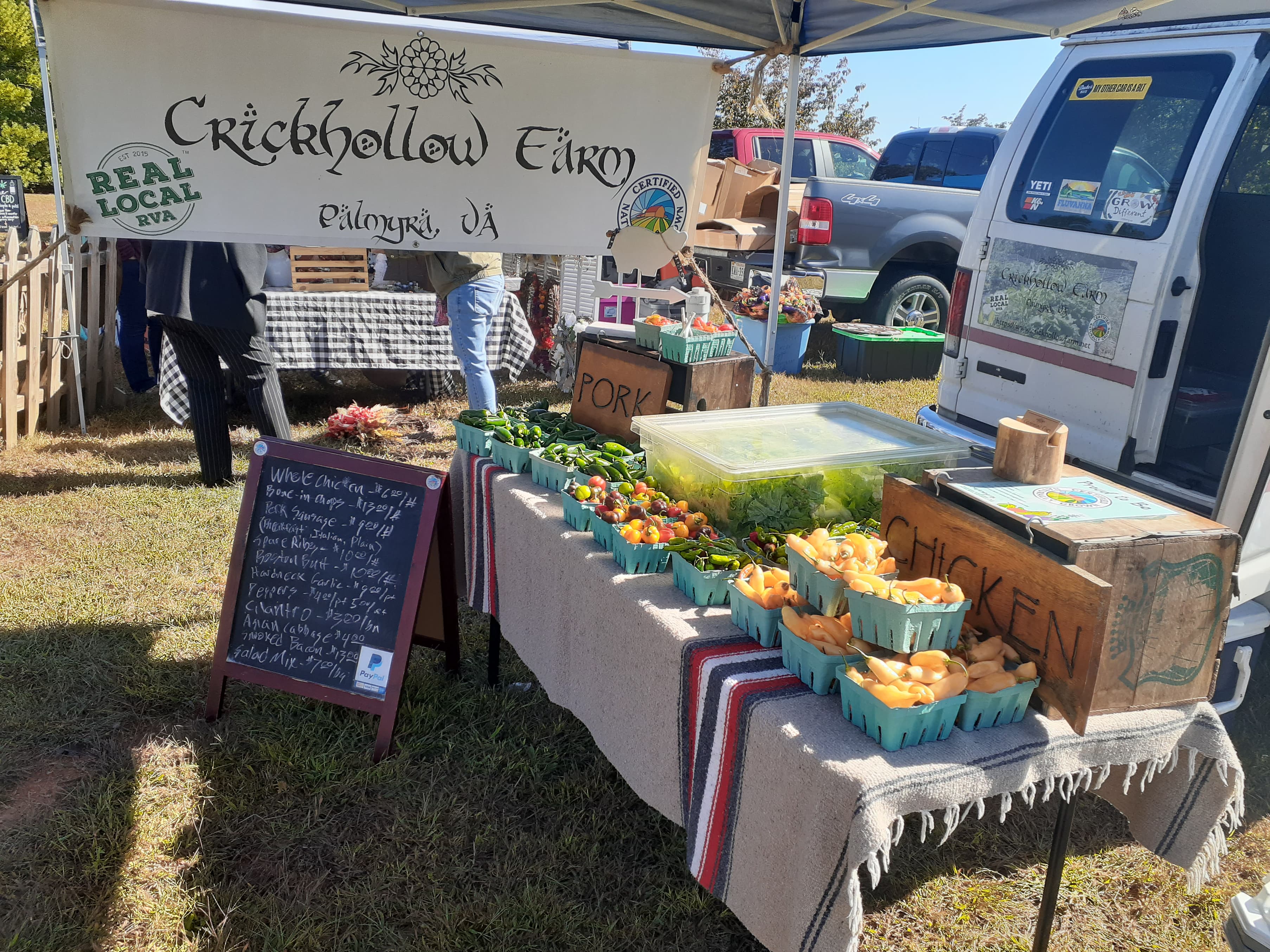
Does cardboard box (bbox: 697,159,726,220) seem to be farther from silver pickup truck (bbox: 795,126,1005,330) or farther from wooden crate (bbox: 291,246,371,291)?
wooden crate (bbox: 291,246,371,291)

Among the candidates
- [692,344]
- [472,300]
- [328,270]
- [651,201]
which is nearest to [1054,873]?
[692,344]

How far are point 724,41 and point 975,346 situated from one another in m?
1.65

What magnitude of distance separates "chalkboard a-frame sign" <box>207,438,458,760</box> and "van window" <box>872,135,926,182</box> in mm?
7755

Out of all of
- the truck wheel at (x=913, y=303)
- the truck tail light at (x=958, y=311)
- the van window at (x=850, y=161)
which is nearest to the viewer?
the truck tail light at (x=958, y=311)

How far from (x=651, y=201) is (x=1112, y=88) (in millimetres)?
1855

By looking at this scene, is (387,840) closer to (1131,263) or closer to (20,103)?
(1131,263)

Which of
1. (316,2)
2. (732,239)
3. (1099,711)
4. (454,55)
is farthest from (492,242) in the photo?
(732,239)

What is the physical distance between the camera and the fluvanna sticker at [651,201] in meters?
3.42

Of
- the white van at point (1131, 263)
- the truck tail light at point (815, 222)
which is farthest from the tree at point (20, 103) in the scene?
the white van at point (1131, 263)

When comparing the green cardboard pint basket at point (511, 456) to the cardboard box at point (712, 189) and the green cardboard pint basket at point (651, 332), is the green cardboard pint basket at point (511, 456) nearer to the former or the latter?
the green cardboard pint basket at point (651, 332)

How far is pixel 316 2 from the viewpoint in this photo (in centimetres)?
316

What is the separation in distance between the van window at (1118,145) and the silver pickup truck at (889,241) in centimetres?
414

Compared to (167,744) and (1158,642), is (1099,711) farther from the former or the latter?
(167,744)

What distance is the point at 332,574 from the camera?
2.92 metres
